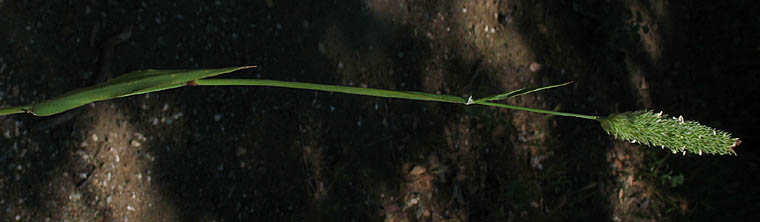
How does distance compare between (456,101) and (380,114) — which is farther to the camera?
(380,114)

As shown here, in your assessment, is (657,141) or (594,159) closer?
(657,141)

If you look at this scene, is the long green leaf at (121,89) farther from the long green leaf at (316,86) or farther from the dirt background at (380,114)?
the dirt background at (380,114)

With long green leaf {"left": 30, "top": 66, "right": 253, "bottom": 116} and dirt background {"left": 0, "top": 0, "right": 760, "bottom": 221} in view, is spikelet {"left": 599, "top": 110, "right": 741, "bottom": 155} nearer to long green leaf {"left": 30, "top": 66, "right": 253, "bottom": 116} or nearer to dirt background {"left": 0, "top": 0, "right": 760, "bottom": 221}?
long green leaf {"left": 30, "top": 66, "right": 253, "bottom": 116}

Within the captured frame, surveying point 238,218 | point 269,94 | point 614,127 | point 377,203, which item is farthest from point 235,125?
point 614,127

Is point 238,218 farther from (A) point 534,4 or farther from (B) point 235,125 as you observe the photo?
(A) point 534,4

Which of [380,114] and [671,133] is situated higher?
[671,133]

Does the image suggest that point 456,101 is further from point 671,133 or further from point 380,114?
point 380,114

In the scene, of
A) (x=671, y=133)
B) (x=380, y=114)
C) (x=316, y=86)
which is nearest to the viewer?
(x=316, y=86)

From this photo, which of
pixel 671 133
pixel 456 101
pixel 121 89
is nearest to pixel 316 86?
pixel 456 101
